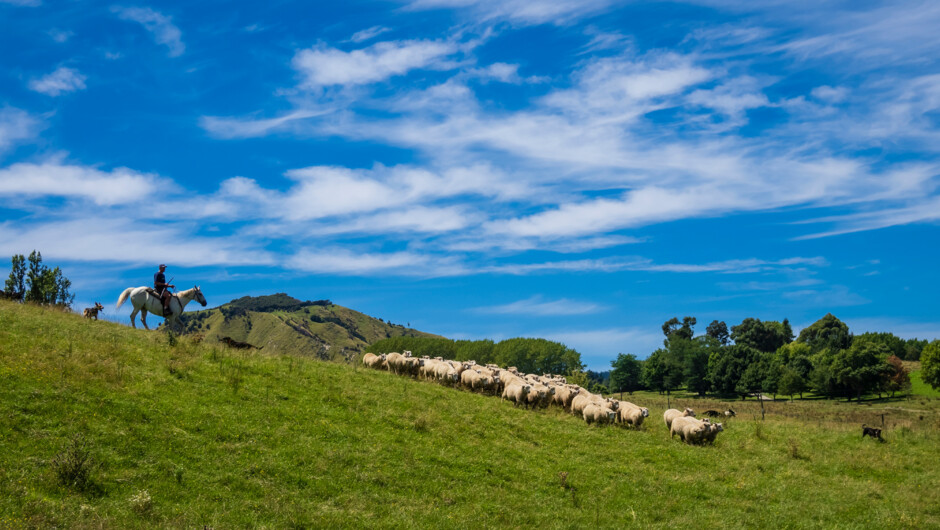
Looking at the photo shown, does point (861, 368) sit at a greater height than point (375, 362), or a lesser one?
greater

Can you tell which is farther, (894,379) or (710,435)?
(894,379)

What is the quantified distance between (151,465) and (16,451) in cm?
305

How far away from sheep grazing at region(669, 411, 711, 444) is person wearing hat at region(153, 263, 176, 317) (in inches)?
1081

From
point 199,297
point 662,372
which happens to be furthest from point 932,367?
point 199,297

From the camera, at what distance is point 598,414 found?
28.6 meters

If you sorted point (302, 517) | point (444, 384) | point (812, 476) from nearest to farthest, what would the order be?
point (302, 517) < point (812, 476) < point (444, 384)

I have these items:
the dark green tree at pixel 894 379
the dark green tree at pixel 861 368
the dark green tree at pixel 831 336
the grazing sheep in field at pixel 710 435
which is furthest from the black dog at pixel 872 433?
the dark green tree at pixel 831 336

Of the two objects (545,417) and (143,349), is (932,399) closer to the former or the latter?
(545,417)

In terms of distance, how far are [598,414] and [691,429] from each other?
13.6 feet

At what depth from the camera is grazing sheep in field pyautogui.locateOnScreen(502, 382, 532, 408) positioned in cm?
3072

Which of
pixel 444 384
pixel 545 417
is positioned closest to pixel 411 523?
pixel 545 417

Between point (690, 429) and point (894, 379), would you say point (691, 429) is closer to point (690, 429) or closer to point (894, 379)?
point (690, 429)

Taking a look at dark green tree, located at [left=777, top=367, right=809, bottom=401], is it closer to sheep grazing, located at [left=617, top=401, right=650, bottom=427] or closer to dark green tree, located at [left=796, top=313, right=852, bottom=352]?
dark green tree, located at [left=796, top=313, right=852, bottom=352]

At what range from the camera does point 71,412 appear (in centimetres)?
1698
